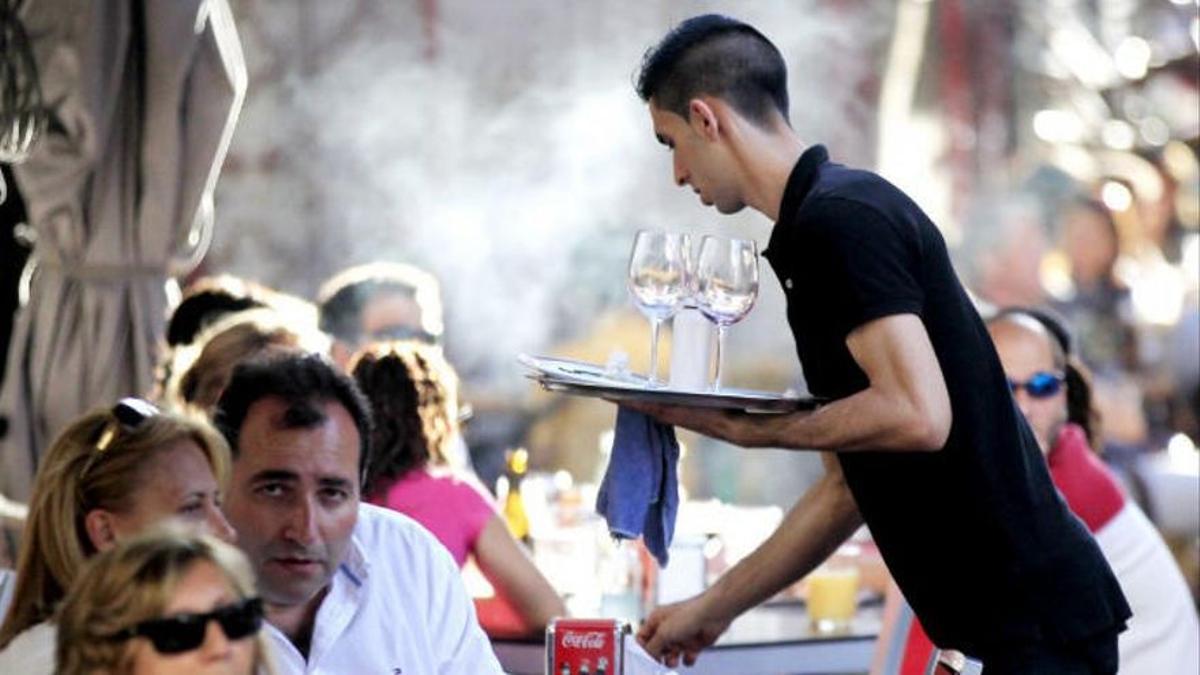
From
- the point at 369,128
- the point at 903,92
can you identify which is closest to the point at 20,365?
the point at 369,128

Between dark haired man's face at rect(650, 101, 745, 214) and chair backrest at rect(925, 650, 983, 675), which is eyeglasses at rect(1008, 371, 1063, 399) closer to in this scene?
chair backrest at rect(925, 650, 983, 675)

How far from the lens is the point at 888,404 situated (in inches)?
125

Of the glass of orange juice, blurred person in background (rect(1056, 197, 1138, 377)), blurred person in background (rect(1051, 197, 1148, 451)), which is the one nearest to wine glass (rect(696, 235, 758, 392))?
the glass of orange juice

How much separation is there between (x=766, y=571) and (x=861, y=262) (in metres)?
0.78

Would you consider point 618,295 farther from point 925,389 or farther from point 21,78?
point 925,389

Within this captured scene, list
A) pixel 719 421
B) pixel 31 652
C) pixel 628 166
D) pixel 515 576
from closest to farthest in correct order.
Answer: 1. pixel 31 652
2. pixel 719 421
3. pixel 515 576
4. pixel 628 166

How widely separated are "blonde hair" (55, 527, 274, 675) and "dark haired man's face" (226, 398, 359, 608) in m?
1.02

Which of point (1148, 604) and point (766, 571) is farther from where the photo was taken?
point (1148, 604)

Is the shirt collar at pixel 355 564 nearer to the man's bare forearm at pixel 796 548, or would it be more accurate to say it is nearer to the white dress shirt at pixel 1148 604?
the man's bare forearm at pixel 796 548

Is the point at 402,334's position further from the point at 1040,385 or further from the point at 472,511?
the point at 1040,385

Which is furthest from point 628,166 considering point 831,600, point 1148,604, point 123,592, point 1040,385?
point 123,592

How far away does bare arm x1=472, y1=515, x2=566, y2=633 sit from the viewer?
5.23 metres

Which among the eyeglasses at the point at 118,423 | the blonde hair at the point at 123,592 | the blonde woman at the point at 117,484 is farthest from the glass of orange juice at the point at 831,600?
the blonde hair at the point at 123,592

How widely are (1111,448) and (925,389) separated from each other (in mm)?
6368
